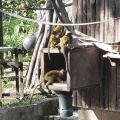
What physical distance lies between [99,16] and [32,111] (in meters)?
3.57

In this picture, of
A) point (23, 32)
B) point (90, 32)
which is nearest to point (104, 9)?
point (90, 32)

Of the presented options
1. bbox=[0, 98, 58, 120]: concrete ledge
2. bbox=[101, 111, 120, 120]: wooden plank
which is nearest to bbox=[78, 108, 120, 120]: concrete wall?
bbox=[101, 111, 120, 120]: wooden plank

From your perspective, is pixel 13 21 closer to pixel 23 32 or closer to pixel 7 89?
pixel 23 32

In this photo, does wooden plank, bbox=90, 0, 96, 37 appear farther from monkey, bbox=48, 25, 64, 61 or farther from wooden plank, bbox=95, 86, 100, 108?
wooden plank, bbox=95, 86, 100, 108

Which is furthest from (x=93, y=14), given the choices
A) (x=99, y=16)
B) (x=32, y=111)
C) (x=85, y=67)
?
(x=32, y=111)

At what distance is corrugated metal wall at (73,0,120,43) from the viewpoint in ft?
21.6

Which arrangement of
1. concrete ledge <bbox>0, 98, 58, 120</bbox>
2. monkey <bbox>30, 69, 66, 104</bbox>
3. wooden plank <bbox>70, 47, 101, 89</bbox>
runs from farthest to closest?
concrete ledge <bbox>0, 98, 58, 120</bbox>, monkey <bbox>30, 69, 66, 104</bbox>, wooden plank <bbox>70, 47, 101, 89</bbox>

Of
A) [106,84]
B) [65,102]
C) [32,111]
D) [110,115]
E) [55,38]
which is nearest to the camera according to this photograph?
[106,84]

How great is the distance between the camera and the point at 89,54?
20.9ft

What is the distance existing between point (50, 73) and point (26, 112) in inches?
127

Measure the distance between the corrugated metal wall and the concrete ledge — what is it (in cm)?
306

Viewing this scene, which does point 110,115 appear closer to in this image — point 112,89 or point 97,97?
point 97,97

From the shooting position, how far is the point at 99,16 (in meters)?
6.73

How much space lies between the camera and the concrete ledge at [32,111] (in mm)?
9242
